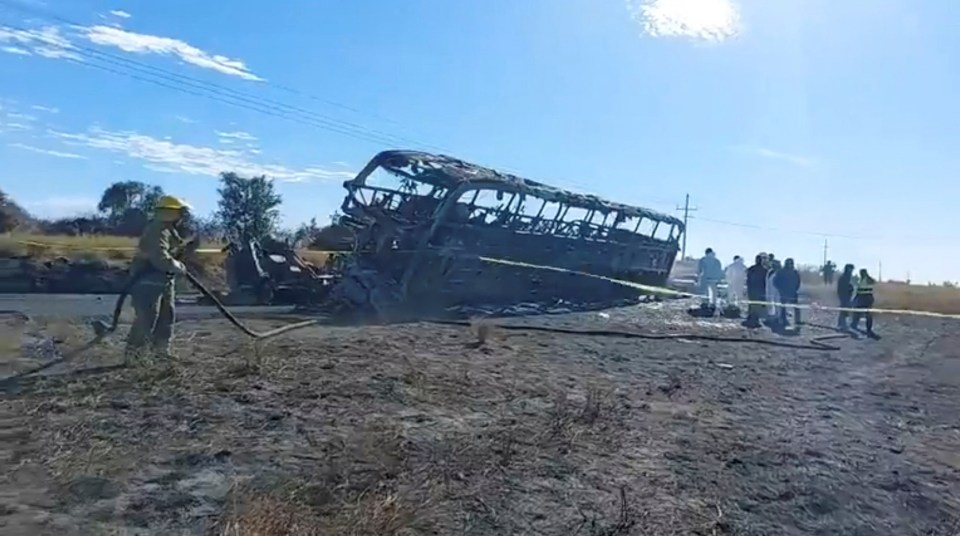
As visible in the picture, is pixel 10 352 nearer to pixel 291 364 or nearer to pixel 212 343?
pixel 212 343

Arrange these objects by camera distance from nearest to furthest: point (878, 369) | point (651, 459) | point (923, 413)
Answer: point (651, 459) < point (923, 413) < point (878, 369)

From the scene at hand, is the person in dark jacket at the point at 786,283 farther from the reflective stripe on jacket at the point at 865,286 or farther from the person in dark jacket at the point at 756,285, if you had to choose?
the reflective stripe on jacket at the point at 865,286

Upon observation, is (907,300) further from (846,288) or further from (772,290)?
(772,290)

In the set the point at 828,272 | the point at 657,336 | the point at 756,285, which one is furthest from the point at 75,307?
the point at 828,272

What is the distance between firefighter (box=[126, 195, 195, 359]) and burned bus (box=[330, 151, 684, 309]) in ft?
26.7

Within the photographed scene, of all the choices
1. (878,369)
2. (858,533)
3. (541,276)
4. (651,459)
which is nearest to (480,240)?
(541,276)

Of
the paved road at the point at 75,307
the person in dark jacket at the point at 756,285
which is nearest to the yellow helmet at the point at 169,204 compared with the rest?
the paved road at the point at 75,307

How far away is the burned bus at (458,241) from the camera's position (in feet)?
61.5

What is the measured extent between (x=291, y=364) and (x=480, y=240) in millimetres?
10823

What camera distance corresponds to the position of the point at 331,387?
8719 millimetres

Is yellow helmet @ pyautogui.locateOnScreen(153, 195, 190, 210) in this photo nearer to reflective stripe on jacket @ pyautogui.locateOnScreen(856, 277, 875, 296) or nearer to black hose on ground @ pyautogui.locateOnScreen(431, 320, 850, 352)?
black hose on ground @ pyautogui.locateOnScreen(431, 320, 850, 352)

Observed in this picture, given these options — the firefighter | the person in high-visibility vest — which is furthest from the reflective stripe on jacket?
the firefighter

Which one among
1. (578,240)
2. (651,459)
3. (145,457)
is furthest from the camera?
(578,240)

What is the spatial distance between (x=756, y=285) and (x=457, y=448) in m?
14.5
